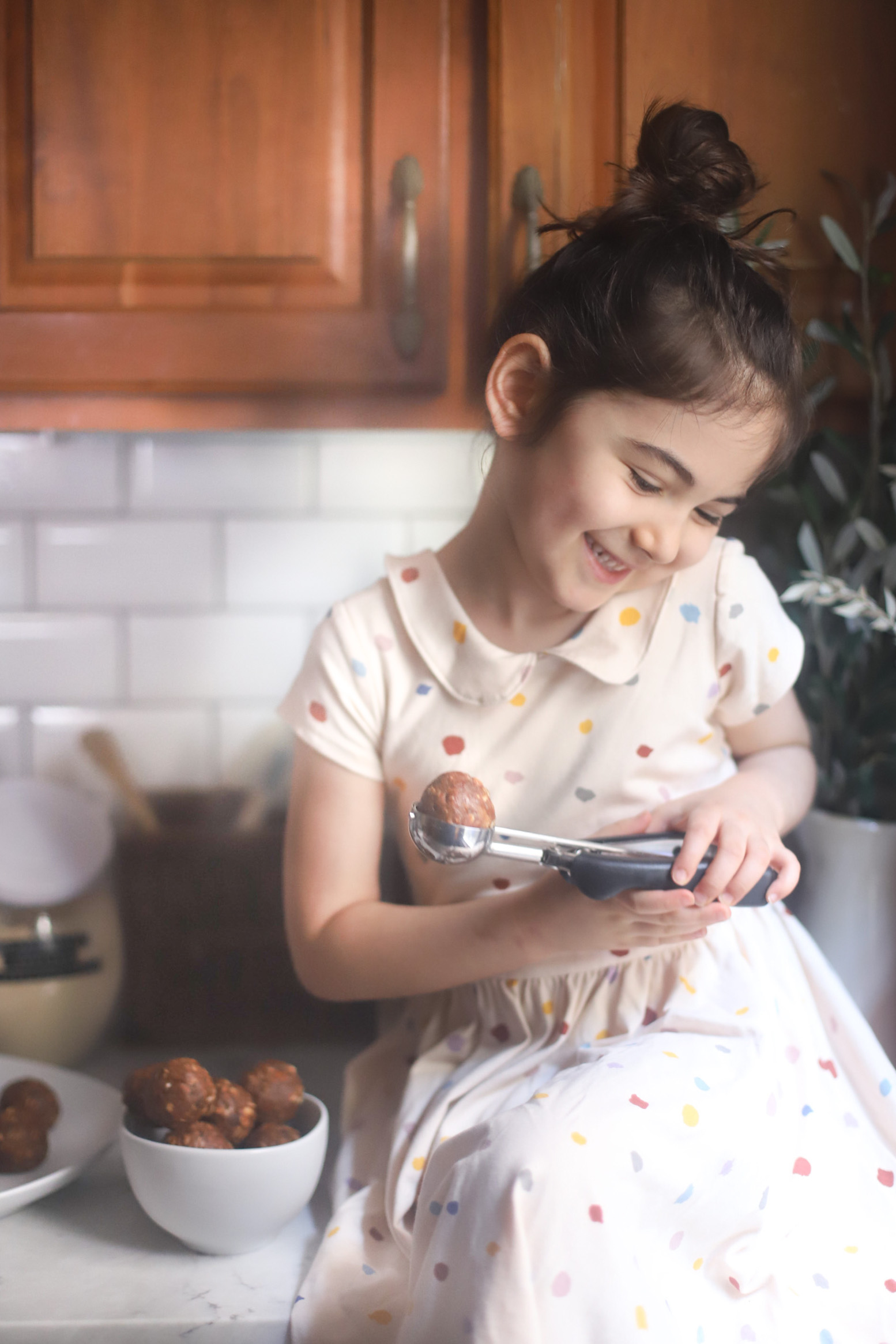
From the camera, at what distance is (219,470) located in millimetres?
814

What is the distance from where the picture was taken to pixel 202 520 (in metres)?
0.82

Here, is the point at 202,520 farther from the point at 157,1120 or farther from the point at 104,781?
the point at 157,1120

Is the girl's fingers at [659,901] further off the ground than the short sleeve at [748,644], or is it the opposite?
the short sleeve at [748,644]

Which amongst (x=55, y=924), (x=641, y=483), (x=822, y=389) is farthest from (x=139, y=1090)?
(x=822, y=389)

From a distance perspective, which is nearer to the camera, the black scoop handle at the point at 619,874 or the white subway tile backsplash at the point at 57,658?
the black scoop handle at the point at 619,874

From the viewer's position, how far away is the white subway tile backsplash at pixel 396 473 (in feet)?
2.66

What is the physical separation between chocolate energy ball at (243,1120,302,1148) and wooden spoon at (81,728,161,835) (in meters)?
0.32

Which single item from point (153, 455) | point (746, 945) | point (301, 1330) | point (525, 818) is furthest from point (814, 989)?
point (153, 455)

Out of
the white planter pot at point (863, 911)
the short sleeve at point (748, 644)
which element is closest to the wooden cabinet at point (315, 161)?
the short sleeve at point (748, 644)

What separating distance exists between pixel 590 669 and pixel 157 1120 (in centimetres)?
39

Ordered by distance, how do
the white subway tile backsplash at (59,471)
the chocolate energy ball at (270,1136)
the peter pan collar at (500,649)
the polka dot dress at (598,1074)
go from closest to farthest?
the polka dot dress at (598,1074) < the chocolate energy ball at (270,1136) < the peter pan collar at (500,649) < the white subway tile backsplash at (59,471)

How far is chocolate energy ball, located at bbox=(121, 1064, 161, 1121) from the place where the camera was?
57cm

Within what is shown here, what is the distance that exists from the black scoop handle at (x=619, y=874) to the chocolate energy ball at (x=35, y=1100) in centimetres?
40

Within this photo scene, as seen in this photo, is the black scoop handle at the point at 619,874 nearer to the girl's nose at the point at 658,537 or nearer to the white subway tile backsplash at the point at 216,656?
the girl's nose at the point at 658,537
